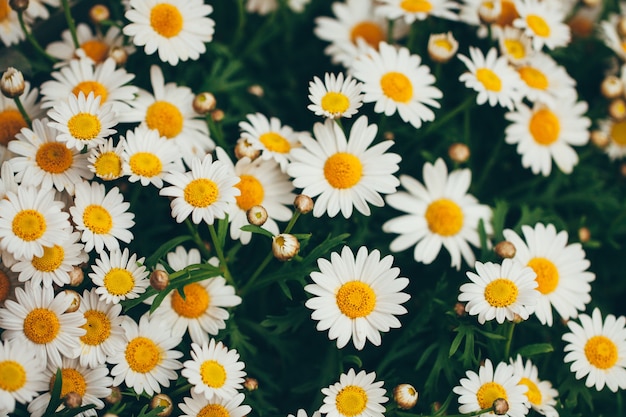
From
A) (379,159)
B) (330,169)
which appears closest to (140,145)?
(330,169)

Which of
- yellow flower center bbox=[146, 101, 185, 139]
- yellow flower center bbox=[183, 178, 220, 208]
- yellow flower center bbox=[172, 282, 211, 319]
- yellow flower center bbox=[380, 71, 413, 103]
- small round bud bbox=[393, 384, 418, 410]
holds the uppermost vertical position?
yellow flower center bbox=[380, 71, 413, 103]

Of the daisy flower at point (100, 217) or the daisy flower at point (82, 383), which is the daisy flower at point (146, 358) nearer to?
the daisy flower at point (82, 383)

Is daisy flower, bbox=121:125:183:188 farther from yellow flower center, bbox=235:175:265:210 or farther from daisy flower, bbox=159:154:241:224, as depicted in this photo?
yellow flower center, bbox=235:175:265:210

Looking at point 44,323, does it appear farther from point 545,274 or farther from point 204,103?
point 545,274

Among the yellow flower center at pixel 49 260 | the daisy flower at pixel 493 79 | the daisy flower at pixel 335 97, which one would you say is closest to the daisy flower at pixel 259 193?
the daisy flower at pixel 335 97

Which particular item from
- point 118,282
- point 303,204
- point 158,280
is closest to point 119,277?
point 118,282

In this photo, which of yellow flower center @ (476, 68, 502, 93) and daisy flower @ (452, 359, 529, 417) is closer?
daisy flower @ (452, 359, 529, 417)

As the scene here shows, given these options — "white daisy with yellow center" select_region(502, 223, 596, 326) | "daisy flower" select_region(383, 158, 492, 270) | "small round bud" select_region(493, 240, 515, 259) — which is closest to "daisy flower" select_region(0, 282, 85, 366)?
"daisy flower" select_region(383, 158, 492, 270)

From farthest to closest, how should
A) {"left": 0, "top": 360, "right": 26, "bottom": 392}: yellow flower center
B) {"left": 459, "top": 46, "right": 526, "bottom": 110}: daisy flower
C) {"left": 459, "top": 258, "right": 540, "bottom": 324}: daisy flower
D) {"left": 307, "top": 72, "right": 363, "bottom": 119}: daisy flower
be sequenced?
{"left": 459, "top": 46, "right": 526, "bottom": 110}: daisy flower < {"left": 307, "top": 72, "right": 363, "bottom": 119}: daisy flower < {"left": 459, "top": 258, "right": 540, "bottom": 324}: daisy flower < {"left": 0, "top": 360, "right": 26, "bottom": 392}: yellow flower center
